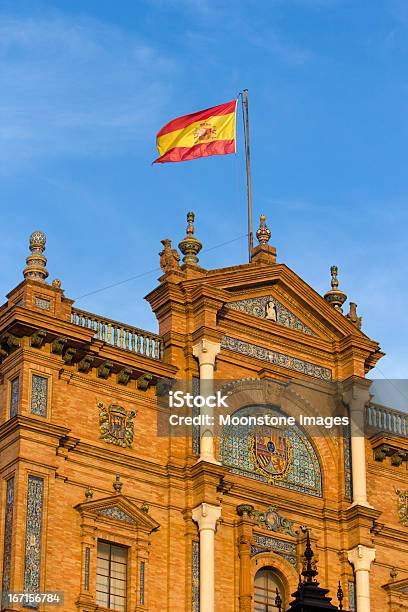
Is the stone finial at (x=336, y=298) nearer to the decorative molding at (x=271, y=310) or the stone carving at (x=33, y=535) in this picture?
the decorative molding at (x=271, y=310)

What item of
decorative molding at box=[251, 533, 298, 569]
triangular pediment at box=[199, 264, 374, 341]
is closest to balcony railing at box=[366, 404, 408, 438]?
triangular pediment at box=[199, 264, 374, 341]

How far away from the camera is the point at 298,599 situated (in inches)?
1217

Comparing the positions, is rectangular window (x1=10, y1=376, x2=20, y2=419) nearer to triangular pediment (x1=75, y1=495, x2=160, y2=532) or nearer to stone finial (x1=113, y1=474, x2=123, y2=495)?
triangular pediment (x1=75, y1=495, x2=160, y2=532)

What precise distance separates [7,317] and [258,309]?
341 inches

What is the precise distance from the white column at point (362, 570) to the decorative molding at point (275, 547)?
1.92 meters

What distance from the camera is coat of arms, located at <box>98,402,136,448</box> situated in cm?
4231

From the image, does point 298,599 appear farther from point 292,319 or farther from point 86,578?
point 292,319

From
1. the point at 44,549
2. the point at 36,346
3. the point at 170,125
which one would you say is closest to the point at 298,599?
the point at 44,549

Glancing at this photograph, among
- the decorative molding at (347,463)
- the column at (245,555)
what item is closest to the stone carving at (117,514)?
the column at (245,555)

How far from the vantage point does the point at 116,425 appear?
4259 cm

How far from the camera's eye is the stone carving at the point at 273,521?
1721 inches

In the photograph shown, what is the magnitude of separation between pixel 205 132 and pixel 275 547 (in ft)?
41.9

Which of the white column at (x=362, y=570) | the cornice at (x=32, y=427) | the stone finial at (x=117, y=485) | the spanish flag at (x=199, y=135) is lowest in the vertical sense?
the white column at (x=362, y=570)

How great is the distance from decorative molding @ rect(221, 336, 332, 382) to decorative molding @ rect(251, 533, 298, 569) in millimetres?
5341
